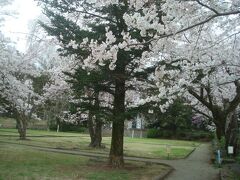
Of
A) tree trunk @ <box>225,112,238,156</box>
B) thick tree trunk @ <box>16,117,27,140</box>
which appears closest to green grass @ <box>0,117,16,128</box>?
thick tree trunk @ <box>16,117,27,140</box>

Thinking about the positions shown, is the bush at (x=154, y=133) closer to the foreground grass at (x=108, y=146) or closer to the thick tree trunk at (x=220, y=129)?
the foreground grass at (x=108, y=146)

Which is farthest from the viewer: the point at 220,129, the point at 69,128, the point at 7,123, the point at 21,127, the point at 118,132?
the point at 7,123

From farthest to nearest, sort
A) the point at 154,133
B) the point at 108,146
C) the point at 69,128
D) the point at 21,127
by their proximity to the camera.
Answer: the point at 69,128 < the point at 154,133 < the point at 21,127 < the point at 108,146

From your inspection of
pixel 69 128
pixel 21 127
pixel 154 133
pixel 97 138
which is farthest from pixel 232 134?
pixel 69 128

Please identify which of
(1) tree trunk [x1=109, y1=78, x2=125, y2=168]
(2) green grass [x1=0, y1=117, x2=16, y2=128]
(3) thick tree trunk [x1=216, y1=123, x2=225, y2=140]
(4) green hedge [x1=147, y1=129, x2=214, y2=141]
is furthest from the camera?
(2) green grass [x1=0, y1=117, x2=16, y2=128]

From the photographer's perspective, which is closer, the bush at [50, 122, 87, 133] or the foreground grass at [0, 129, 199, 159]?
the foreground grass at [0, 129, 199, 159]

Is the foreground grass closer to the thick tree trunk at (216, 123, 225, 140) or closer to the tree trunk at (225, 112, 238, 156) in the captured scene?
the thick tree trunk at (216, 123, 225, 140)

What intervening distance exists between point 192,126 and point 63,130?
1866 cm

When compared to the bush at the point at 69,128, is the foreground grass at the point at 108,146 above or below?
below

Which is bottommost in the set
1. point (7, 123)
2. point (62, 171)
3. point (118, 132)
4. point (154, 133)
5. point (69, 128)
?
point (62, 171)

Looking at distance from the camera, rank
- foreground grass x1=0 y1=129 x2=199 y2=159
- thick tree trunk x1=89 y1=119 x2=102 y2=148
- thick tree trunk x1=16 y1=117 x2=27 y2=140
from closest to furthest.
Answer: foreground grass x1=0 y1=129 x2=199 y2=159
thick tree trunk x1=89 y1=119 x2=102 y2=148
thick tree trunk x1=16 y1=117 x2=27 y2=140

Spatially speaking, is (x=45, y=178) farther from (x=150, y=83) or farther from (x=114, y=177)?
(x=150, y=83)

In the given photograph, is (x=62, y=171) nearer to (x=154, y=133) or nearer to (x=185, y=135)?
(x=185, y=135)

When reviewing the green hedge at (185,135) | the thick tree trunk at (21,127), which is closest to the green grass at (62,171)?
the thick tree trunk at (21,127)
